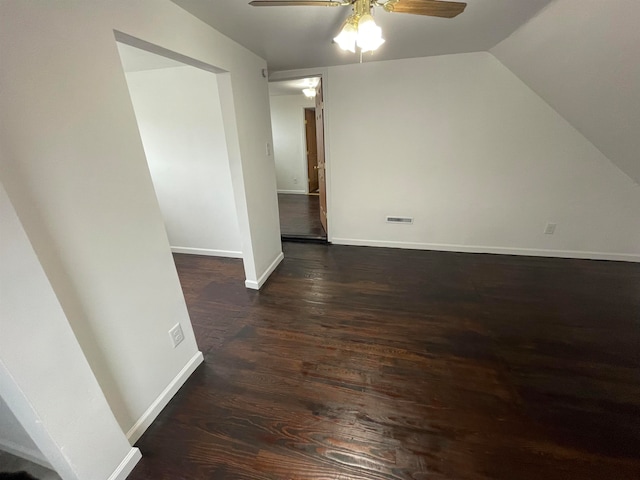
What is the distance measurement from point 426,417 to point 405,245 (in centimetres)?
240

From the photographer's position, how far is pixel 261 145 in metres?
2.76

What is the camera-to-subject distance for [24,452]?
112 cm

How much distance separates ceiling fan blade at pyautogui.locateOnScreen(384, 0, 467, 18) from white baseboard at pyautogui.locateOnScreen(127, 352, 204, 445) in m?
2.35

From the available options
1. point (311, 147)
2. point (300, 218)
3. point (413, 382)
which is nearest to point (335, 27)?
point (413, 382)

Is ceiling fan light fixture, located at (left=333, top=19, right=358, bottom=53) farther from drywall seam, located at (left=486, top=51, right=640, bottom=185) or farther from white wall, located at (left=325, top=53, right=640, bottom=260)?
drywall seam, located at (left=486, top=51, right=640, bottom=185)

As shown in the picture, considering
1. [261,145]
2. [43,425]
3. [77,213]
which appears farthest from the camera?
[261,145]

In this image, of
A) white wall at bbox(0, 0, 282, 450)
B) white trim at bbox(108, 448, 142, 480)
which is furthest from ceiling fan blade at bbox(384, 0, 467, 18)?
white trim at bbox(108, 448, 142, 480)

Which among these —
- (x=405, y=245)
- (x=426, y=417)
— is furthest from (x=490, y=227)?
(x=426, y=417)

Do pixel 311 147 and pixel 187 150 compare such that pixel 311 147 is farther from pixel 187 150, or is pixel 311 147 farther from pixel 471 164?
pixel 471 164

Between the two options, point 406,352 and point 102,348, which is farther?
point 406,352

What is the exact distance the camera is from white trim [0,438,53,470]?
110 cm

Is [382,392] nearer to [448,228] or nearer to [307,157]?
[448,228]

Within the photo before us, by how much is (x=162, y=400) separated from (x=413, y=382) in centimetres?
153

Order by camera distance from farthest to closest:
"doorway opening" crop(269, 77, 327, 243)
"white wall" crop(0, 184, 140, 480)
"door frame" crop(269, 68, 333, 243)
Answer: "doorway opening" crop(269, 77, 327, 243), "door frame" crop(269, 68, 333, 243), "white wall" crop(0, 184, 140, 480)
